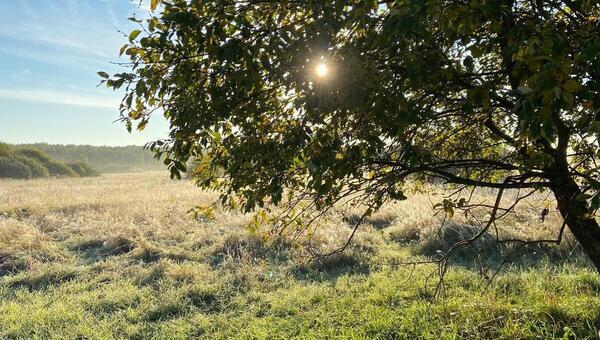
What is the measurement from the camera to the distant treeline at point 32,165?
4767 cm

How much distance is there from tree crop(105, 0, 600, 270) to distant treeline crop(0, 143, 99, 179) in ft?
171

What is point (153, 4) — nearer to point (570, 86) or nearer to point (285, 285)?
point (570, 86)

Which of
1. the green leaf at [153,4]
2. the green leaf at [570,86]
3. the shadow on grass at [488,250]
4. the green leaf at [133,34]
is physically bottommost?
the shadow on grass at [488,250]

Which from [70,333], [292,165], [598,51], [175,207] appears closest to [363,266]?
[70,333]

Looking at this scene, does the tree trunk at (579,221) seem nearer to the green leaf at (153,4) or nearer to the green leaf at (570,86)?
the green leaf at (570,86)

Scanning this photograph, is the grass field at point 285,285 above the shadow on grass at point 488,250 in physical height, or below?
below

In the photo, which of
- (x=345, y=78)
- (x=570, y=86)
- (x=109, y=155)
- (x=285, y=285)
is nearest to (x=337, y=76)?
(x=345, y=78)

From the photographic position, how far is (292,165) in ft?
11.7

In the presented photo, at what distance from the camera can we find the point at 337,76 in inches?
104

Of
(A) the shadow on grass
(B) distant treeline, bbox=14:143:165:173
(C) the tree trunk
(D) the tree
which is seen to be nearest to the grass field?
(A) the shadow on grass

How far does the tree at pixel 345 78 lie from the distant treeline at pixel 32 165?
171ft

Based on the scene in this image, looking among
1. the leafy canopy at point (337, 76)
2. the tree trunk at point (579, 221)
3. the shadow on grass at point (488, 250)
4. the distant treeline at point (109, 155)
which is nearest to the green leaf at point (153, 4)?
the leafy canopy at point (337, 76)

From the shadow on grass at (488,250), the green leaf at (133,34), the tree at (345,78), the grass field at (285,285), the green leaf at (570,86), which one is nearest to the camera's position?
the green leaf at (570,86)

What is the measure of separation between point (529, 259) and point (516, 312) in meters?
3.00
